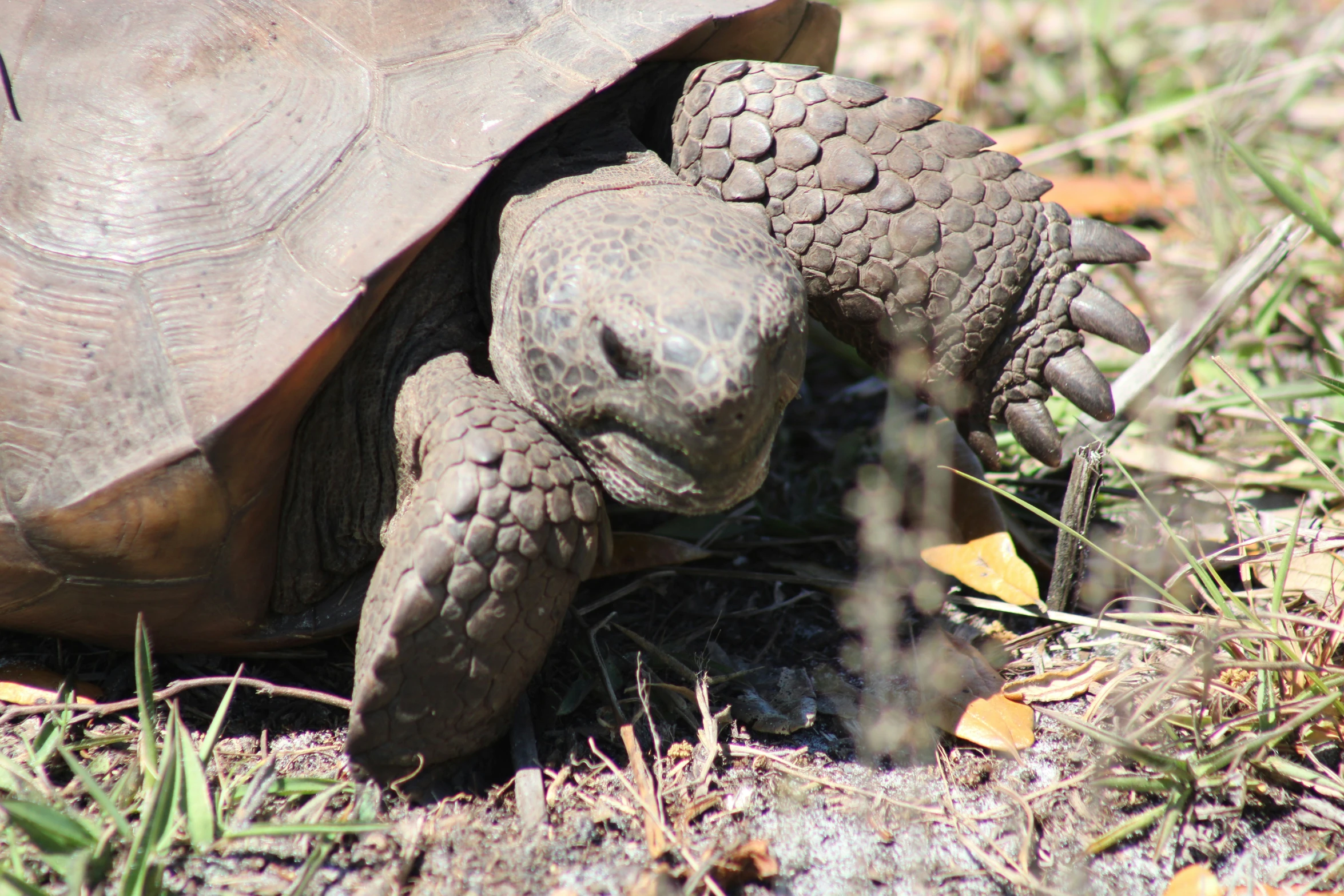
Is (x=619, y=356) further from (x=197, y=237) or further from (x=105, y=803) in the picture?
(x=105, y=803)

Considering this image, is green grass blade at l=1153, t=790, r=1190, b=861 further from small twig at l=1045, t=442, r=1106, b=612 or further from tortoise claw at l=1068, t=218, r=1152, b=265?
tortoise claw at l=1068, t=218, r=1152, b=265

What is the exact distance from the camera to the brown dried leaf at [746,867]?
1633mm

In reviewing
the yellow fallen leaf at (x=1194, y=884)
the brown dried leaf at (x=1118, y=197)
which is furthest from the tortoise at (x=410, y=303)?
the brown dried leaf at (x=1118, y=197)

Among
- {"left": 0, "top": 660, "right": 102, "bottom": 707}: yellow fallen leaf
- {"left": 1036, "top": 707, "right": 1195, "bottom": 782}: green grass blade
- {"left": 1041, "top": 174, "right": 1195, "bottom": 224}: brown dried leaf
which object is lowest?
{"left": 0, "top": 660, "right": 102, "bottom": 707}: yellow fallen leaf

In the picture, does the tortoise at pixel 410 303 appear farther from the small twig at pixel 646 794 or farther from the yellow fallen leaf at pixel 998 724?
the yellow fallen leaf at pixel 998 724

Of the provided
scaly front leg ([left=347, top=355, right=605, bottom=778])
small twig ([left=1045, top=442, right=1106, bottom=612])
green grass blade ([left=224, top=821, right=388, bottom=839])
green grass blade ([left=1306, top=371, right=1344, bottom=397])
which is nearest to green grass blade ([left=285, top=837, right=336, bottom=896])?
green grass blade ([left=224, top=821, right=388, bottom=839])

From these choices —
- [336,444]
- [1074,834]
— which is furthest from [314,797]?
[1074,834]

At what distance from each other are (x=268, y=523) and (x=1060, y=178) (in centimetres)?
302

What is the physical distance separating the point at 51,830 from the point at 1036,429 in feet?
6.47

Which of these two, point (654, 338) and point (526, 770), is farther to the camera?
point (526, 770)

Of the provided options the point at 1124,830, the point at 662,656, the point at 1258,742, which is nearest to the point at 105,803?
the point at 662,656

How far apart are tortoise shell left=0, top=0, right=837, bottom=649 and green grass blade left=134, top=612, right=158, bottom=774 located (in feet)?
0.35

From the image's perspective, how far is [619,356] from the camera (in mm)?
1702

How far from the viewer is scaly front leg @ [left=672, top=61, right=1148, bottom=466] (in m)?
2.08
